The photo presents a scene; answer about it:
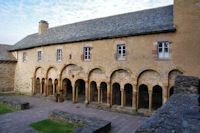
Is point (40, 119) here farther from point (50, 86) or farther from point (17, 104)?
point (50, 86)

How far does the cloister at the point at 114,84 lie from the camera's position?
11.0 metres

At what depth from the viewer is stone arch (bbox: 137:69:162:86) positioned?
10859mm

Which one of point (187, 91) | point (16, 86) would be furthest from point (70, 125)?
point (16, 86)

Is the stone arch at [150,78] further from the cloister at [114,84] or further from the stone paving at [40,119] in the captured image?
the stone paving at [40,119]

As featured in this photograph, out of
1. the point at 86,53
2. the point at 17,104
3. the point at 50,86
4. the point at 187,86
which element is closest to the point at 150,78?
the point at 187,86

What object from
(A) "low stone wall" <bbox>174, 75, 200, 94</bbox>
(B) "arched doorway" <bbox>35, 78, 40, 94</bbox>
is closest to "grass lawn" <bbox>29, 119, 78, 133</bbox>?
(A) "low stone wall" <bbox>174, 75, 200, 94</bbox>

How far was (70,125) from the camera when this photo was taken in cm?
893

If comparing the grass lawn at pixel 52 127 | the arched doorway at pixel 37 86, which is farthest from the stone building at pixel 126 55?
the grass lawn at pixel 52 127

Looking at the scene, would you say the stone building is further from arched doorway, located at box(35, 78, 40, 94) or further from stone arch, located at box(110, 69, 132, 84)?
arched doorway, located at box(35, 78, 40, 94)

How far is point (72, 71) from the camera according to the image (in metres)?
15.2

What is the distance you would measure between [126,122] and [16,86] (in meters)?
18.7

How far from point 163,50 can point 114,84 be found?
5.90 m

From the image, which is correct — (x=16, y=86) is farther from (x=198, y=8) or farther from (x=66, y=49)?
A: (x=198, y=8)

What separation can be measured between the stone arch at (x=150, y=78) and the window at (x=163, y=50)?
A: 1296mm
